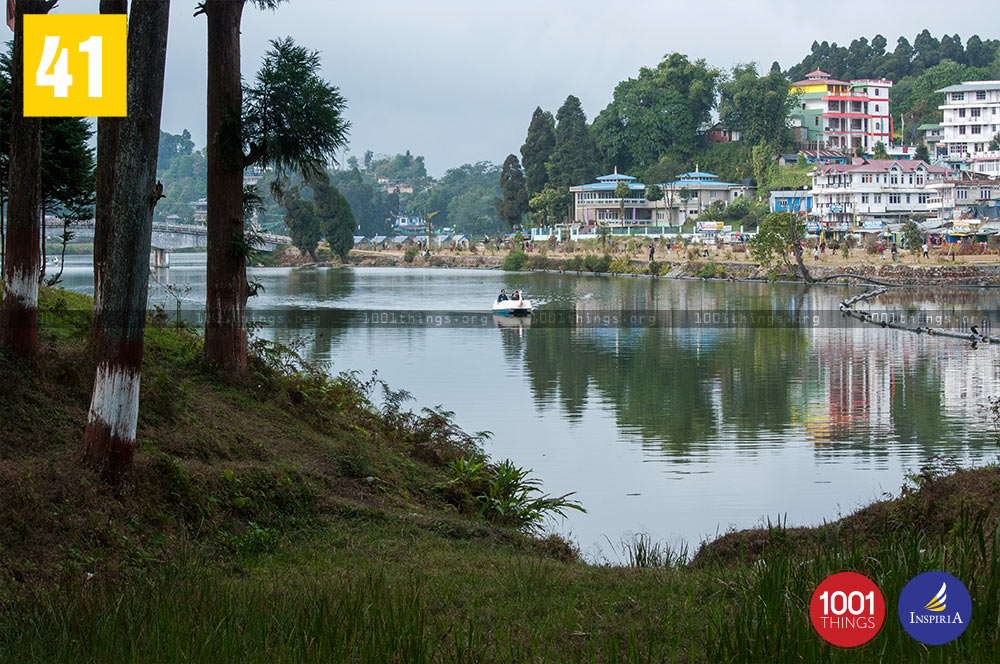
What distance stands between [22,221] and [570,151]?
97.7 meters

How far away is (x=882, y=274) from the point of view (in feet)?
208

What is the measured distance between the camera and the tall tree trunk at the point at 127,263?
8.37 metres

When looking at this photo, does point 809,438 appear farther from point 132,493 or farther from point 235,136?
point 132,493

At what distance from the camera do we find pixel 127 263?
8.44 meters

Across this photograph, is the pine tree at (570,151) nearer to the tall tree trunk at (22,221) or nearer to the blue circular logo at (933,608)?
the tall tree trunk at (22,221)

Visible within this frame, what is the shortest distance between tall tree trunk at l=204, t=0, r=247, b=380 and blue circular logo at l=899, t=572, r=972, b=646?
972 centimetres

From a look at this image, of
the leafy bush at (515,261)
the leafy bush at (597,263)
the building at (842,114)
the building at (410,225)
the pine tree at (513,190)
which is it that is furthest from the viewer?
the building at (410,225)

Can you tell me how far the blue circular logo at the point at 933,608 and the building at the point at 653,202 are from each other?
97884 millimetres

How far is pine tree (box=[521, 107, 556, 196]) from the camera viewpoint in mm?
107438

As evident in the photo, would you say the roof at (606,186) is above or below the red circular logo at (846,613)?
above

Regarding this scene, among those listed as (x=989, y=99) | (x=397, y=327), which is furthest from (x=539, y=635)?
(x=989, y=99)

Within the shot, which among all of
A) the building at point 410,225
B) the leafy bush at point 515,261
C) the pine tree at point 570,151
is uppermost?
the pine tree at point 570,151

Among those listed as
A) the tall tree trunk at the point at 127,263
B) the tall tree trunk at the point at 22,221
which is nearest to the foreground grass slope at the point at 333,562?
the tall tree trunk at the point at 127,263

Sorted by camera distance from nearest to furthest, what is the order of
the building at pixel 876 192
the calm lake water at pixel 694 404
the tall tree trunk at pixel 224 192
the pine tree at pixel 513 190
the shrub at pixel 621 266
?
1. the tall tree trunk at pixel 224 192
2. the calm lake water at pixel 694 404
3. the shrub at pixel 621 266
4. the building at pixel 876 192
5. the pine tree at pixel 513 190
